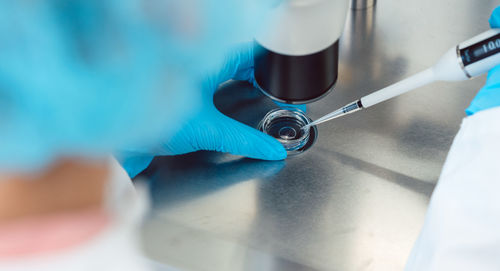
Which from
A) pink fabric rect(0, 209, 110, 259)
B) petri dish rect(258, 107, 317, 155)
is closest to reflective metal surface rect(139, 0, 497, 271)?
petri dish rect(258, 107, 317, 155)

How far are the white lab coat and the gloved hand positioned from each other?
1.08ft

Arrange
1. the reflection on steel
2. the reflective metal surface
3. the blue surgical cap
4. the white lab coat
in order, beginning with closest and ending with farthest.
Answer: the blue surgical cap → the white lab coat → the reflective metal surface → the reflection on steel

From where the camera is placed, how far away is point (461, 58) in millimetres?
817

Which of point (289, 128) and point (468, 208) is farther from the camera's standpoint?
point (289, 128)

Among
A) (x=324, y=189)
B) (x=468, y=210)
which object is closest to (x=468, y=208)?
(x=468, y=210)

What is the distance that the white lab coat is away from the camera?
66 centimetres

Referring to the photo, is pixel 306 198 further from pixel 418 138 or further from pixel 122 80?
pixel 122 80

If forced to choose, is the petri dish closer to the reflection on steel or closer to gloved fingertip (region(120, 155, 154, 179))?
gloved fingertip (region(120, 155, 154, 179))

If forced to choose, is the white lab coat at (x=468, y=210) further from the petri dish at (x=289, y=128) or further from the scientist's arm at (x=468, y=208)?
the petri dish at (x=289, y=128)

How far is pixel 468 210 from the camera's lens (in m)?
0.68

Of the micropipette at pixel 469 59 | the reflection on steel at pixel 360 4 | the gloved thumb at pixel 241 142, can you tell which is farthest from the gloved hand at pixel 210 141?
the reflection on steel at pixel 360 4

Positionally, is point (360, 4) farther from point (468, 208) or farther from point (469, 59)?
point (468, 208)

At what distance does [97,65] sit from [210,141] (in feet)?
1.79

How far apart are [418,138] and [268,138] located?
0.29 meters
